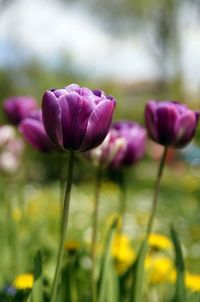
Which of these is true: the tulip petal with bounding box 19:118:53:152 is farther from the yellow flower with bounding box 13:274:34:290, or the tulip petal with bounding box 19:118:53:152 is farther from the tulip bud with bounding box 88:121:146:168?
the yellow flower with bounding box 13:274:34:290

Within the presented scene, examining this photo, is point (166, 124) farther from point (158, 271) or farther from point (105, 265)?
point (158, 271)

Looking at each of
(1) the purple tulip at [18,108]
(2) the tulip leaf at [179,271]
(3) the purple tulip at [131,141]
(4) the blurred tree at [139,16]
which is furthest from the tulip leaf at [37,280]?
(4) the blurred tree at [139,16]

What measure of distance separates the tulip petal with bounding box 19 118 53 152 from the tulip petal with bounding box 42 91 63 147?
1.52 ft

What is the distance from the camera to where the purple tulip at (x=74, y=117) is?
118cm

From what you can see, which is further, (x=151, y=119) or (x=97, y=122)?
(x=151, y=119)

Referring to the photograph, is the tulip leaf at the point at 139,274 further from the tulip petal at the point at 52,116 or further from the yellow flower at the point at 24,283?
the tulip petal at the point at 52,116

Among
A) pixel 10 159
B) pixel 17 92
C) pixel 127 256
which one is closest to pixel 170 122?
pixel 127 256

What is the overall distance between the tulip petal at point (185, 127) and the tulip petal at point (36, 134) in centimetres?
Answer: 36

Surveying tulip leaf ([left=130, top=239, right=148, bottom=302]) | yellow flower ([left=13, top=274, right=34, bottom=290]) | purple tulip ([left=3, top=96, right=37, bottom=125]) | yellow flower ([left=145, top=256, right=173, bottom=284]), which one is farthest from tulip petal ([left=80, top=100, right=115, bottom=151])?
yellow flower ([left=145, top=256, right=173, bottom=284])

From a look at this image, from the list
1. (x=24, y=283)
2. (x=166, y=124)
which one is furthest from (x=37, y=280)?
(x=166, y=124)

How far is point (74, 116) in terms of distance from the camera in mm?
1185

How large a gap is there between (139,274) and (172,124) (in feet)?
1.27

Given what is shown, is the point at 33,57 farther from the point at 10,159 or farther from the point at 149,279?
the point at 149,279

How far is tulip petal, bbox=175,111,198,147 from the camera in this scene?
5.04 feet
